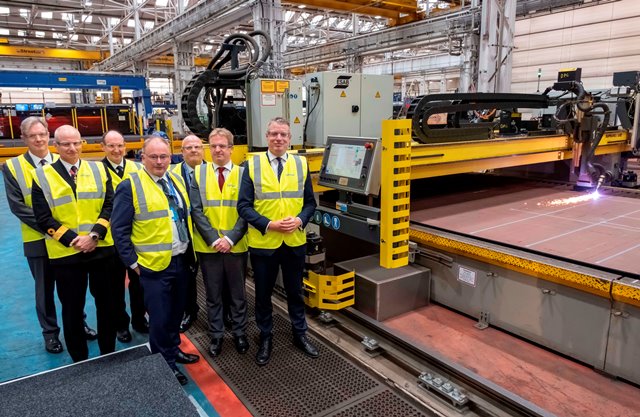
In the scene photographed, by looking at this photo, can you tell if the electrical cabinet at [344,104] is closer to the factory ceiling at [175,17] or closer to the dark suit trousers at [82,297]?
the dark suit trousers at [82,297]

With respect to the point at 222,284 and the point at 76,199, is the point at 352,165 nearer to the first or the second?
the point at 222,284

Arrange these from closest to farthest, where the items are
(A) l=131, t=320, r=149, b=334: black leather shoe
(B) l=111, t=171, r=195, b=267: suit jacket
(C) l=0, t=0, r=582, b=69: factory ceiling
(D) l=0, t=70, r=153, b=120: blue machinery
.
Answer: (B) l=111, t=171, r=195, b=267: suit jacket
(A) l=131, t=320, r=149, b=334: black leather shoe
(D) l=0, t=70, r=153, b=120: blue machinery
(C) l=0, t=0, r=582, b=69: factory ceiling

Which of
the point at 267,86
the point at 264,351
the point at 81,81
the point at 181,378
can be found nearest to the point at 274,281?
the point at 264,351

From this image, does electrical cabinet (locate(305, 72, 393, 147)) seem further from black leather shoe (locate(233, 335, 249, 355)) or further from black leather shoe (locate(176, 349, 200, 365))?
black leather shoe (locate(176, 349, 200, 365))

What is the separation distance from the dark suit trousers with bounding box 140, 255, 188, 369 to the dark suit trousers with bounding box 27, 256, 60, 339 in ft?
3.40

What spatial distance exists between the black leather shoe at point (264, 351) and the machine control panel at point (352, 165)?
1.36 metres

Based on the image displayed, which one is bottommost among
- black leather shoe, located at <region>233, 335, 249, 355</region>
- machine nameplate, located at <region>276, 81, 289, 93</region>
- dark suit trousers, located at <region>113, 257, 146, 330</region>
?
black leather shoe, located at <region>233, 335, 249, 355</region>

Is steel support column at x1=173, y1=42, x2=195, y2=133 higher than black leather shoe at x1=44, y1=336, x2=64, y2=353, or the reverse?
steel support column at x1=173, y1=42, x2=195, y2=133

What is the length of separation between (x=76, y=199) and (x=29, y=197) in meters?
0.58

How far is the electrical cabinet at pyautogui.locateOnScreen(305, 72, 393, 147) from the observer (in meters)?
5.64

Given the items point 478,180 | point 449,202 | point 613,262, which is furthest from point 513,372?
point 478,180

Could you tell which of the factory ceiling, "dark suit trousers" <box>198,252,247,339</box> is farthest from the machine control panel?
the factory ceiling

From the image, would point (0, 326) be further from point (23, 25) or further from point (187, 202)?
point (23, 25)

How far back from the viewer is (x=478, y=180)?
21.7ft
